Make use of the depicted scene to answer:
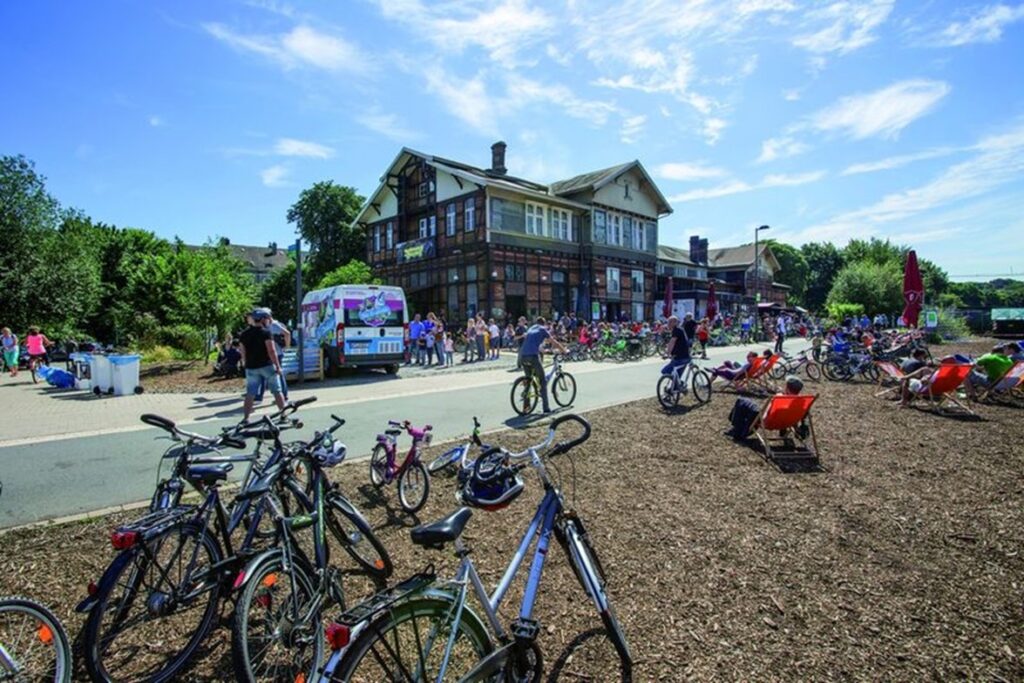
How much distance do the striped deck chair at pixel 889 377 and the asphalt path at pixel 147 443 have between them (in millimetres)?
4859

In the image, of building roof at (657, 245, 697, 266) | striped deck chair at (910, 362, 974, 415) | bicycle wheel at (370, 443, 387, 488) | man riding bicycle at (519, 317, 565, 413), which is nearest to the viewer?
bicycle wheel at (370, 443, 387, 488)

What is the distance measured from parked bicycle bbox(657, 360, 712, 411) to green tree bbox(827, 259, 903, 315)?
4472cm

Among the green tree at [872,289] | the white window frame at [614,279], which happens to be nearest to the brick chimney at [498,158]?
the white window frame at [614,279]

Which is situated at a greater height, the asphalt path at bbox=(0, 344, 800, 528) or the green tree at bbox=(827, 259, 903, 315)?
the green tree at bbox=(827, 259, 903, 315)

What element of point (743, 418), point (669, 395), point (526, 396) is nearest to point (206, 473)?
point (743, 418)

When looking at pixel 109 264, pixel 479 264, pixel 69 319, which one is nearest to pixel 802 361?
pixel 479 264

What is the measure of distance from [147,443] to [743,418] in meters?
8.27

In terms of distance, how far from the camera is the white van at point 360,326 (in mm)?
14586

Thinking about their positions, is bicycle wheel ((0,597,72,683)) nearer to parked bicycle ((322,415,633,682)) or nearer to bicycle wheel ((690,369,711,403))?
parked bicycle ((322,415,633,682))

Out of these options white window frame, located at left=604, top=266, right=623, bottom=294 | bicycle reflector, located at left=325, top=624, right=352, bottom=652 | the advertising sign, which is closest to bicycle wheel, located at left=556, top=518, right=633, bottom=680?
bicycle reflector, located at left=325, top=624, right=352, bottom=652

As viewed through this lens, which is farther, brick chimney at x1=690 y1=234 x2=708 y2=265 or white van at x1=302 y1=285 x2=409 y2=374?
brick chimney at x1=690 y1=234 x2=708 y2=265

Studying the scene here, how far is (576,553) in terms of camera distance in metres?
2.68

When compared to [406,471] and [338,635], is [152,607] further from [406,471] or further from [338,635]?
[406,471]

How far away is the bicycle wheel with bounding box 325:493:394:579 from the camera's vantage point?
340 centimetres
